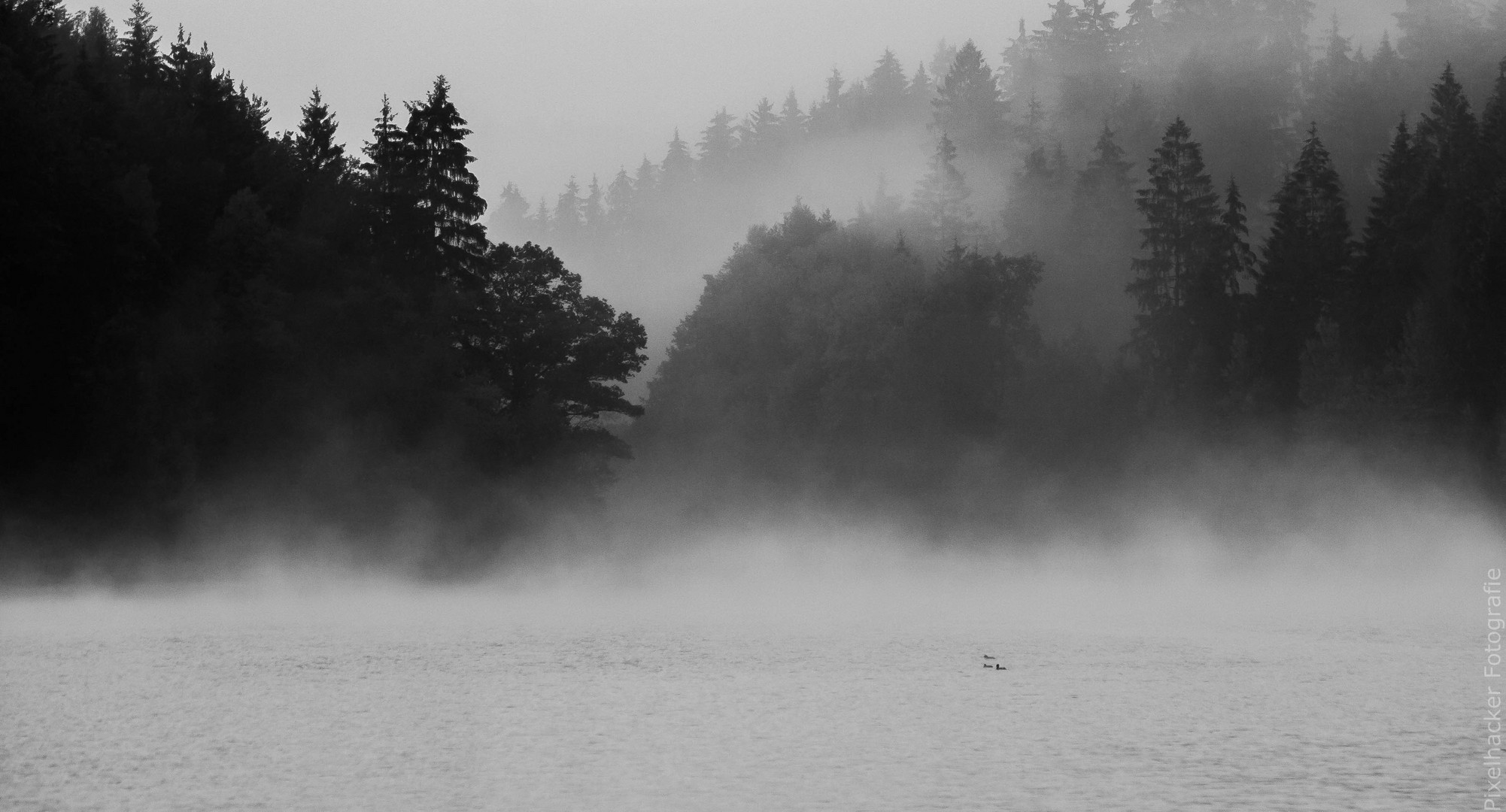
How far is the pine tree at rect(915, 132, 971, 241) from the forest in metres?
0.38

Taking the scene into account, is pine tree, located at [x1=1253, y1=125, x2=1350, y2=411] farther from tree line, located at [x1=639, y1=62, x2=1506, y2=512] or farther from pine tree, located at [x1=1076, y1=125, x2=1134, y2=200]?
pine tree, located at [x1=1076, y1=125, x2=1134, y2=200]

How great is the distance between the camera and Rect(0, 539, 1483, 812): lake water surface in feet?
69.7

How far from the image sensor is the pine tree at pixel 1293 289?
93438 mm

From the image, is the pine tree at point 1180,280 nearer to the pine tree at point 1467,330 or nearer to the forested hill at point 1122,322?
the forested hill at point 1122,322

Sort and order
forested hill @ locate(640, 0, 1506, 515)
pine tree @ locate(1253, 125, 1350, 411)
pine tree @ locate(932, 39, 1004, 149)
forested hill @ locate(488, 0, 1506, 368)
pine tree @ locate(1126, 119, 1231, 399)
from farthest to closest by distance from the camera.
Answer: pine tree @ locate(932, 39, 1004, 149), forested hill @ locate(488, 0, 1506, 368), pine tree @ locate(1126, 119, 1231, 399), pine tree @ locate(1253, 125, 1350, 411), forested hill @ locate(640, 0, 1506, 515)

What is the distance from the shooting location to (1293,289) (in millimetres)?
96688

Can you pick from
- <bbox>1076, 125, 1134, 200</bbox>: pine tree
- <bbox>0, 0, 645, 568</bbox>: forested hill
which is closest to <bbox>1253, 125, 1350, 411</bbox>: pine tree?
<bbox>1076, 125, 1134, 200</bbox>: pine tree

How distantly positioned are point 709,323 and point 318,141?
30677 millimetres

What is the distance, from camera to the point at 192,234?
7238 centimetres

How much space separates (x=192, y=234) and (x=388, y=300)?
913cm

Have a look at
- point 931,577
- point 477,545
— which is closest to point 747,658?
point 477,545

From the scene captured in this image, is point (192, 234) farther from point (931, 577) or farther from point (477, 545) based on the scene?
point (931, 577)

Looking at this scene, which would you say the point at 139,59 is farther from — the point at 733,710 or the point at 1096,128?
the point at 1096,128

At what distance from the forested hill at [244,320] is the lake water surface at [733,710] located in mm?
8753
